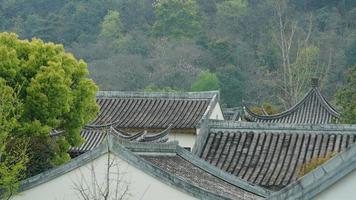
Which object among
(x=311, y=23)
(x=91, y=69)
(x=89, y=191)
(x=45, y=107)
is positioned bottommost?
(x=89, y=191)

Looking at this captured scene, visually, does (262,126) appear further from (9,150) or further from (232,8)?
(232,8)

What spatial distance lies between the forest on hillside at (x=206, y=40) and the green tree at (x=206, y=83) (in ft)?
0.12

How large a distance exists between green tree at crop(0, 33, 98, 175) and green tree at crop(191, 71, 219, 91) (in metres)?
35.9

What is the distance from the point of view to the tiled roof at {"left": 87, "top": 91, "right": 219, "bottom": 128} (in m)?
33.0

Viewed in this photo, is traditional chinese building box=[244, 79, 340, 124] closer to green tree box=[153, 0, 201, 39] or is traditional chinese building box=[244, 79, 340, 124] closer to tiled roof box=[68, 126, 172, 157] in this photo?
tiled roof box=[68, 126, 172, 157]

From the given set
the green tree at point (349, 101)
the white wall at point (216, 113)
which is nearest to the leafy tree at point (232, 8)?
the white wall at point (216, 113)

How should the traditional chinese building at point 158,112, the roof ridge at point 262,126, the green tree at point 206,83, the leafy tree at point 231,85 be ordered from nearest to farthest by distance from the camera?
the roof ridge at point 262,126
the traditional chinese building at point 158,112
the green tree at point 206,83
the leafy tree at point 231,85

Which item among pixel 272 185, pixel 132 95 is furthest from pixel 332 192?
pixel 132 95

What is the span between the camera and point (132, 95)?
34562mm

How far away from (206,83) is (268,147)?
40452 millimetres

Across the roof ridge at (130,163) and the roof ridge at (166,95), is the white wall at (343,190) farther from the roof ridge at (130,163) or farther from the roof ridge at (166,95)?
the roof ridge at (166,95)

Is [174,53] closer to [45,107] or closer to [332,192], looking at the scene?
[45,107]

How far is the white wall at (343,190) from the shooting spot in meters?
7.91

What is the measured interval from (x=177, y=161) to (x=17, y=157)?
259cm
